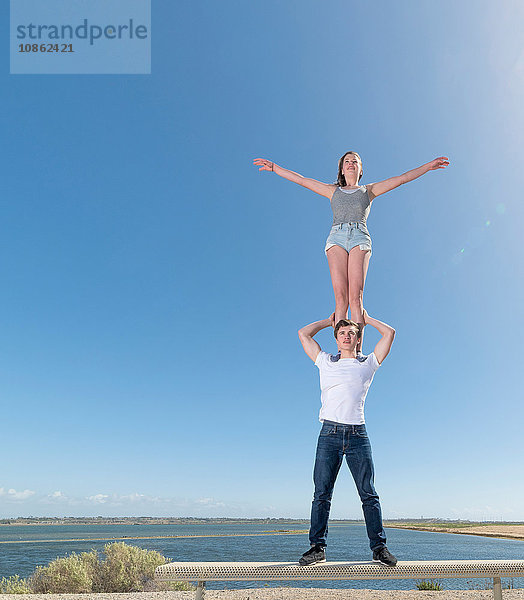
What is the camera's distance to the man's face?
15.1 ft

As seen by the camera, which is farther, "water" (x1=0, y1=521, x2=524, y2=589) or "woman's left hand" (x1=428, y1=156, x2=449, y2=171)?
"water" (x1=0, y1=521, x2=524, y2=589)

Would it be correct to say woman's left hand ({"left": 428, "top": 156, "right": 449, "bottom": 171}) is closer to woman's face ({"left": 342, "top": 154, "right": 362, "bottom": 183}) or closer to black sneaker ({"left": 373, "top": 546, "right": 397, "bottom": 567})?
woman's face ({"left": 342, "top": 154, "right": 362, "bottom": 183})

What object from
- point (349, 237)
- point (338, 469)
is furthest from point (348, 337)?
point (349, 237)

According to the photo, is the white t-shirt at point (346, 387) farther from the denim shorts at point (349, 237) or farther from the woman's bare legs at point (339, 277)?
the denim shorts at point (349, 237)

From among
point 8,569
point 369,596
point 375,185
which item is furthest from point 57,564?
point 8,569

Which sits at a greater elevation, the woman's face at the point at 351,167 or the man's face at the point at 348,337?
the woman's face at the point at 351,167

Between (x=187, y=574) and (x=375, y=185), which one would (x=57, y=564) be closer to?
(x=187, y=574)

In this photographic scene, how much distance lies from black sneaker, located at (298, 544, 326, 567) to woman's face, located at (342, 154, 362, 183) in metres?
3.80

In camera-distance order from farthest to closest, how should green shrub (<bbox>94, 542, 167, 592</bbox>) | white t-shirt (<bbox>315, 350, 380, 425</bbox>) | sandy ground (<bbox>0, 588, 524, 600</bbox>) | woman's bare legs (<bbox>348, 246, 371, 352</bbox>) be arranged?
green shrub (<bbox>94, 542, 167, 592</bbox>) → sandy ground (<bbox>0, 588, 524, 600</bbox>) → woman's bare legs (<bbox>348, 246, 371, 352</bbox>) → white t-shirt (<bbox>315, 350, 380, 425</bbox>)

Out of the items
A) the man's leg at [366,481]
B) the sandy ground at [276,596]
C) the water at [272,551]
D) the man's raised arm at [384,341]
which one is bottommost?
the water at [272,551]

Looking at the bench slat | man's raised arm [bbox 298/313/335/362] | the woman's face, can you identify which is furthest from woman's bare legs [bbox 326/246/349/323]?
the bench slat

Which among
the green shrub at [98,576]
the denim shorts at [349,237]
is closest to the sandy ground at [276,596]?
the green shrub at [98,576]

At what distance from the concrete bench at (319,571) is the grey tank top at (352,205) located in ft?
10.9

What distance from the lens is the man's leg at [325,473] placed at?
4.21 metres
